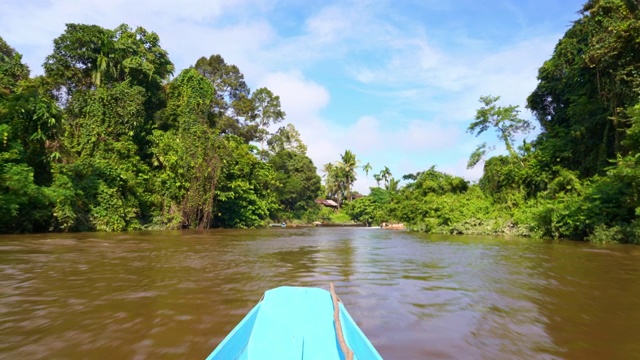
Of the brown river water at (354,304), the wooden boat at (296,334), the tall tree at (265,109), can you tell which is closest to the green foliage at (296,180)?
the tall tree at (265,109)

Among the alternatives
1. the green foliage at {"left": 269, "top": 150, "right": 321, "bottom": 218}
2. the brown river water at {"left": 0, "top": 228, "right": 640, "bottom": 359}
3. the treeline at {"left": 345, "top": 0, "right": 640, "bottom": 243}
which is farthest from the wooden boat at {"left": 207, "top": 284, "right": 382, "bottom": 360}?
the green foliage at {"left": 269, "top": 150, "right": 321, "bottom": 218}

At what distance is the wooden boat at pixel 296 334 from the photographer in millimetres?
2309

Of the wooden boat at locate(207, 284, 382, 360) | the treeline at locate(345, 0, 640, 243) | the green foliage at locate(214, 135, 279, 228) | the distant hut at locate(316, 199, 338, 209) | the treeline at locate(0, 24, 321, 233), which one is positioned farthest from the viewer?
the distant hut at locate(316, 199, 338, 209)

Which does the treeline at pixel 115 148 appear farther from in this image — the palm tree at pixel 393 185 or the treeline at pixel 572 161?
the palm tree at pixel 393 185

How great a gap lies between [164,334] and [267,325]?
1607mm

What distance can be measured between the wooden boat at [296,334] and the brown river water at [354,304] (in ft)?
2.47

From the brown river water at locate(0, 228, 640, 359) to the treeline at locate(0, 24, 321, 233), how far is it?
398 inches

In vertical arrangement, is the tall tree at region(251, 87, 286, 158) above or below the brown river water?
above

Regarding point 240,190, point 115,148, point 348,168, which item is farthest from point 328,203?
point 115,148

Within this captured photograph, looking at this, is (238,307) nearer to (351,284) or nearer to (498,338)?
(351,284)

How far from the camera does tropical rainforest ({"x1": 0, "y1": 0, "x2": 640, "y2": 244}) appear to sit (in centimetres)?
1503

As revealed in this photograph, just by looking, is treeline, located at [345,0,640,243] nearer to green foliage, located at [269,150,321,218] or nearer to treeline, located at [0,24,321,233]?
treeline, located at [0,24,321,233]

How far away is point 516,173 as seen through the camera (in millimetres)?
22406

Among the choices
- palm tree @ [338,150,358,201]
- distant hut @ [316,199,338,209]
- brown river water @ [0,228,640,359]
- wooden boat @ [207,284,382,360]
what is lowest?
brown river water @ [0,228,640,359]
